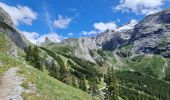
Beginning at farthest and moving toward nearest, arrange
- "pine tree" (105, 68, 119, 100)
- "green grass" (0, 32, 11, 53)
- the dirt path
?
1. "pine tree" (105, 68, 119, 100)
2. "green grass" (0, 32, 11, 53)
3. the dirt path

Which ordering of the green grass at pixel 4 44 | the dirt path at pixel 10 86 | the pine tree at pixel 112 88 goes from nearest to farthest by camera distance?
the dirt path at pixel 10 86, the green grass at pixel 4 44, the pine tree at pixel 112 88

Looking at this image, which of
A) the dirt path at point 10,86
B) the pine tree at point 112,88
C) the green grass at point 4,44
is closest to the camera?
the dirt path at point 10,86

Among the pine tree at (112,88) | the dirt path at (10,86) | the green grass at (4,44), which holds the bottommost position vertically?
the pine tree at (112,88)

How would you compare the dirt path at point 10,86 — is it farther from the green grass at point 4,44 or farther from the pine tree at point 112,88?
the pine tree at point 112,88

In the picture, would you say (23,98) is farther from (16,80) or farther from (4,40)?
(4,40)

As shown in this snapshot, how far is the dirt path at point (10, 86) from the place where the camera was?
93.8ft

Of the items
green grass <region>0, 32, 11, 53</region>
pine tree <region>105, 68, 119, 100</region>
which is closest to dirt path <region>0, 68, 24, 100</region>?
green grass <region>0, 32, 11, 53</region>

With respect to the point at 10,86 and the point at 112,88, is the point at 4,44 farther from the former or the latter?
the point at 10,86

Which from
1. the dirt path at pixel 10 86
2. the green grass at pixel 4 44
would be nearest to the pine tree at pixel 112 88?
the green grass at pixel 4 44

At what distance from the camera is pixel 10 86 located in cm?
3056

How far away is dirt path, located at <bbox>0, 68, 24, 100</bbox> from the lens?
28.6m

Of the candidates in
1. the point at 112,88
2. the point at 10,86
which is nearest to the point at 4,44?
the point at 112,88

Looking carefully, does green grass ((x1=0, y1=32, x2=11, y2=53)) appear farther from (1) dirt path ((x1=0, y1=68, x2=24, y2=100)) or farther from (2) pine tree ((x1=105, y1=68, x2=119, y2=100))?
(1) dirt path ((x1=0, y1=68, x2=24, y2=100))

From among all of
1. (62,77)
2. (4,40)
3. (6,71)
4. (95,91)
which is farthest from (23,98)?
(95,91)
